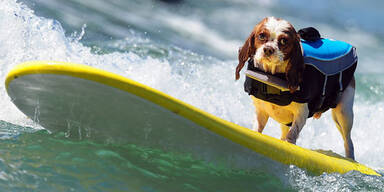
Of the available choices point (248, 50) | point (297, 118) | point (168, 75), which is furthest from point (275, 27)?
point (168, 75)

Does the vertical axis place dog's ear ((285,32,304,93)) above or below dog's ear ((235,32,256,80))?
below

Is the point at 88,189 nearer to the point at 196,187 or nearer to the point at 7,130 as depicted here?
the point at 196,187

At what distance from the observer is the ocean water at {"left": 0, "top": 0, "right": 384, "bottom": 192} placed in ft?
9.54

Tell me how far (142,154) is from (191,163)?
0.99 ft

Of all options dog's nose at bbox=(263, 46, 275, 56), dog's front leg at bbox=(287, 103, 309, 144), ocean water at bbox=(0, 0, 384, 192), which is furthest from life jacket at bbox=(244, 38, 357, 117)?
ocean water at bbox=(0, 0, 384, 192)

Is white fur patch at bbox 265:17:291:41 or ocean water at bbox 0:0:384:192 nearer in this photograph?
ocean water at bbox 0:0:384:192

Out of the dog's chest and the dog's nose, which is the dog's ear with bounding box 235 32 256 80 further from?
the dog's chest

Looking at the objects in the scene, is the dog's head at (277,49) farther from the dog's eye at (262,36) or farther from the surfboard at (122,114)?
the surfboard at (122,114)

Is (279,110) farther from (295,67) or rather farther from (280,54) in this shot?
(280,54)

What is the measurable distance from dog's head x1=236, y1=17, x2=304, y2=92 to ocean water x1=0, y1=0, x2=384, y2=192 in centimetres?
65

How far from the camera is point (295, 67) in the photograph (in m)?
3.36

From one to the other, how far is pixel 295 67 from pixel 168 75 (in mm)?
3592

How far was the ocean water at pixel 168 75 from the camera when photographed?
2908mm

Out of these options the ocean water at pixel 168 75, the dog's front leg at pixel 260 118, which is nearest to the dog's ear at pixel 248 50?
the dog's front leg at pixel 260 118
